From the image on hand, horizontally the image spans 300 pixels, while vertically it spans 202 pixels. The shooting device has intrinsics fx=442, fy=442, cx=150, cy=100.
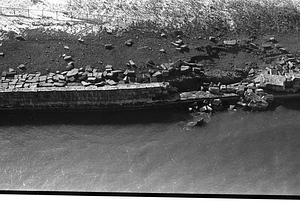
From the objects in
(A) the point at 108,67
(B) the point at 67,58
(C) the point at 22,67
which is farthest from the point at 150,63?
(C) the point at 22,67

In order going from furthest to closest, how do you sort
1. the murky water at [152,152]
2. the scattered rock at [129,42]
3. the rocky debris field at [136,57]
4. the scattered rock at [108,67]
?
the scattered rock at [129,42] → the scattered rock at [108,67] → the rocky debris field at [136,57] → the murky water at [152,152]

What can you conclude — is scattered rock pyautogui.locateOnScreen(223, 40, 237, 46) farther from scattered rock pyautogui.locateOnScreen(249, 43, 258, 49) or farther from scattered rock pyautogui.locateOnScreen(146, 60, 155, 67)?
scattered rock pyautogui.locateOnScreen(146, 60, 155, 67)

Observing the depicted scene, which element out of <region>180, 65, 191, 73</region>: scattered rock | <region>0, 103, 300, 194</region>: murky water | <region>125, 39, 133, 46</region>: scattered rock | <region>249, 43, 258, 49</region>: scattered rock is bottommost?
<region>0, 103, 300, 194</region>: murky water

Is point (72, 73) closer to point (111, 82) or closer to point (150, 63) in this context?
point (111, 82)

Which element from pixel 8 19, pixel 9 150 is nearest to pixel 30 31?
pixel 8 19

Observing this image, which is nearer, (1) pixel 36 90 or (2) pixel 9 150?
(2) pixel 9 150

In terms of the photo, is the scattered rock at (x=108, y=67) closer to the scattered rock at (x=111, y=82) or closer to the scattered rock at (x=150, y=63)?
the scattered rock at (x=111, y=82)

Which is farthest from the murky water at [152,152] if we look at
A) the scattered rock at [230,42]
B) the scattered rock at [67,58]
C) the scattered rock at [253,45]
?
the scattered rock at [230,42]

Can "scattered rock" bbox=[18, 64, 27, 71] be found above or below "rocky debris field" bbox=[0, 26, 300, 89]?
below

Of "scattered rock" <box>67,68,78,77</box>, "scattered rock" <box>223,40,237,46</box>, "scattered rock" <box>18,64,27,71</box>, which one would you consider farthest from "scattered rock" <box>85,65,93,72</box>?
"scattered rock" <box>223,40,237,46</box>

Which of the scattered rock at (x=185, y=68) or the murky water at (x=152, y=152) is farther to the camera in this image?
the scattered rock at (x=185, y=68)

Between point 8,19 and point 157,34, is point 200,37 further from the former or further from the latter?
point 8,19
